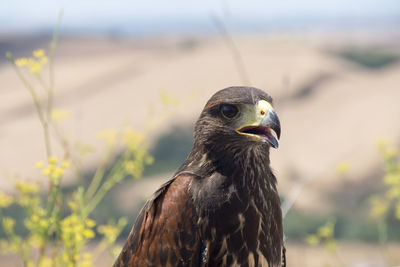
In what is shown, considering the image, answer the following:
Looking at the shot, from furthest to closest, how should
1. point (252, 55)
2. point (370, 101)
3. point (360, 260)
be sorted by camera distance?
point (252, 55), point (370, 101), point (360, 260)

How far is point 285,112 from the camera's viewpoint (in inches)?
472

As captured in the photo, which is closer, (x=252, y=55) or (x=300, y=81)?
(x=300, y=81)

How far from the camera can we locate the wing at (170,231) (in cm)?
251

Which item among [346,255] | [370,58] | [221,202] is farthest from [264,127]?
[370,58]

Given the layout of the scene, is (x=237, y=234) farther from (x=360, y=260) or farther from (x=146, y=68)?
(x=146, y=68)

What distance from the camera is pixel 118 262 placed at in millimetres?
2811

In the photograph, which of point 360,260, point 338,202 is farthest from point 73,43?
point 360,260

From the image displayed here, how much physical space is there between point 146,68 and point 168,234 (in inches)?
626

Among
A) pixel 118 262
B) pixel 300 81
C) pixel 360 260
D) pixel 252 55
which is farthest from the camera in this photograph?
pixel 252 55

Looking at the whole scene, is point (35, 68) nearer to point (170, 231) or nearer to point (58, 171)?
point (58, 171)

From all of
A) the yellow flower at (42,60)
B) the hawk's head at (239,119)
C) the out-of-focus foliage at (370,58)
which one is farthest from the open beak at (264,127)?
the out-of-focus foliage at (370,58)

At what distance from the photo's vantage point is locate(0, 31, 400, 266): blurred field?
30.0 feet

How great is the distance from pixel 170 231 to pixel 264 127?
2.26 ft

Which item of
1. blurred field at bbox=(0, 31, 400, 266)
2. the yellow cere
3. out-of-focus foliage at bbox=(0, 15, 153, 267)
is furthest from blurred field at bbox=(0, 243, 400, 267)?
the yellow cere
